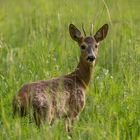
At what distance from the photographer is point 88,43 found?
27.0ft

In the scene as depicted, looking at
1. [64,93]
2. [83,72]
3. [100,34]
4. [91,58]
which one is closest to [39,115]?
[64,93]

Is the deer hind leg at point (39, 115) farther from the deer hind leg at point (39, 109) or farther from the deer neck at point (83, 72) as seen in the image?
the deer neck at point (83, 72)

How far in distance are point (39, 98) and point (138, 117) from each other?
0.99 m

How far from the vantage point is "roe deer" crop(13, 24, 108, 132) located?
266 inches

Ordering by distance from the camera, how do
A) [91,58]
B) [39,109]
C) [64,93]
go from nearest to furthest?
[39,109]
[64,93]
[91,58]

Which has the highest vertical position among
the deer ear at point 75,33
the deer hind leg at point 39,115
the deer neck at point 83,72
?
the deer ear at point 75,33

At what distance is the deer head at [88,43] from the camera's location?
810cm

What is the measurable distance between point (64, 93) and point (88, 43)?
90cm

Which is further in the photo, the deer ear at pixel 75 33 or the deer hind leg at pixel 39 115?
the deer ear at pixel 75 33

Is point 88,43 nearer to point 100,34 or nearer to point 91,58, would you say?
point 91,58

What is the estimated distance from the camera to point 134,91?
7602mm

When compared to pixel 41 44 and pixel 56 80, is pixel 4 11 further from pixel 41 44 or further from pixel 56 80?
pixel 56 80

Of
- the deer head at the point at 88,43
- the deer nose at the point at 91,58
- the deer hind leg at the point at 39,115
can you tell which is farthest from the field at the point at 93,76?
the deer nose at the point at 91,58

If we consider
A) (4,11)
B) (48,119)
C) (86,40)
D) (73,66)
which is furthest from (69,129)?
(4,11)
